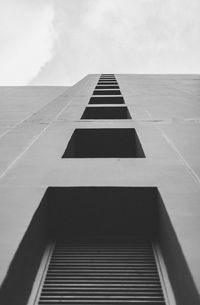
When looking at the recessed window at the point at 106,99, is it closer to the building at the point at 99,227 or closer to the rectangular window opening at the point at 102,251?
the building at the point at 99,227

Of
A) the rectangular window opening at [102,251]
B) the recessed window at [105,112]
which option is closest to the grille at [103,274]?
the rectangular window opening at [102,251]

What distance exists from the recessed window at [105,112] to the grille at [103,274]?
7393 mm

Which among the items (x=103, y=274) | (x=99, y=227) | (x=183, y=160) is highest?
(x=183, y=160)

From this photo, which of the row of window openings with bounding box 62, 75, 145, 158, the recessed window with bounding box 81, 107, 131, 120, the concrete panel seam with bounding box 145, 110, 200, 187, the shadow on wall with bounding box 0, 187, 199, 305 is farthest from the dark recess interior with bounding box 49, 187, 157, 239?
the recessed window with bounding box 81, 107, 131, 120

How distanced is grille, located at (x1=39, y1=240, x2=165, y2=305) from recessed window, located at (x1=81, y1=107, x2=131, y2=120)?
739 centimetres

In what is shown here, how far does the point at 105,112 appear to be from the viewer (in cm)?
1130

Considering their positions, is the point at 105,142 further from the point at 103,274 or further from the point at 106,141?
the point at 103,274

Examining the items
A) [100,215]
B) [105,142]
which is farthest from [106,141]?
[100,215]

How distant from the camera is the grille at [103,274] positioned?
2980 millimetres

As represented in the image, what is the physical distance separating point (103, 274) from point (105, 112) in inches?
329

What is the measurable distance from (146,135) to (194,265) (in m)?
4.51

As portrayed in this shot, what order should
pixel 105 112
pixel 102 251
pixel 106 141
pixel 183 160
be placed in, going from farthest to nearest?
1. pixel 105 112
2. pixel 106 141
3. pixel 183 160
4. pixel 102 251

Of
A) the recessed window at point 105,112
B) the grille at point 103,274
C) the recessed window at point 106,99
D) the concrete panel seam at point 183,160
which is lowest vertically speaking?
the grille at point 103,274

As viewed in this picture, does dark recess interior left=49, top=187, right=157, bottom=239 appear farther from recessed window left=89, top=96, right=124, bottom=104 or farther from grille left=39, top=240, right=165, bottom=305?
recessed window left=89, top=96, right=124, bottom=104
